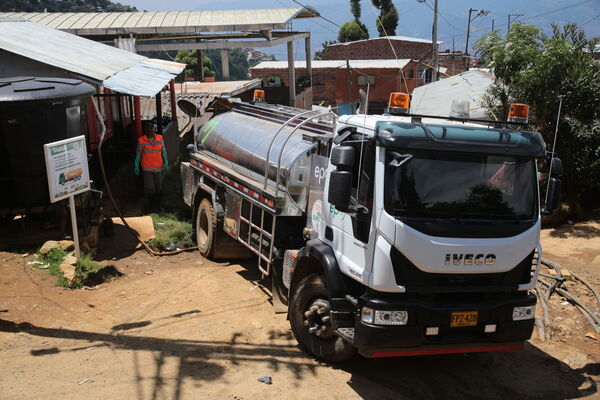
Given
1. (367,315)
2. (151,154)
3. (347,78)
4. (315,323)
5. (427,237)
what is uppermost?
(347,78)

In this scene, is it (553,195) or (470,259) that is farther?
(553,195)

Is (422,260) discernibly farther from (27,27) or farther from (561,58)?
(27,27)

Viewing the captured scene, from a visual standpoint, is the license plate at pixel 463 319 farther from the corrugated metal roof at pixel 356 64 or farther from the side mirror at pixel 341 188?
the corrugated metal roof at pixel 356 64

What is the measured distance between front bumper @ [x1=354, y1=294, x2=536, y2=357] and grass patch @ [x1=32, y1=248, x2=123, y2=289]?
13.9 ft

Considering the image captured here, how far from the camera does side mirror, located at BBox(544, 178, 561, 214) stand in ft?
17.4

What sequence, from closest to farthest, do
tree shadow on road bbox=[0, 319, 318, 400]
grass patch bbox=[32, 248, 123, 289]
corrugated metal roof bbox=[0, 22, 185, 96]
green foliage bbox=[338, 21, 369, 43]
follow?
1. tree shadow on road bbox=[0, 319, 318, 400]
2. grass patch bbox=[32, 248, 123, 289]
3. corrugated metal roof bbox=[0, 22, 185, 96]
4. green foliage bbox=[338, 21, 369, 43]

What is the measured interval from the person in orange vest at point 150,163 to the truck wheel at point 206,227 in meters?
2.15

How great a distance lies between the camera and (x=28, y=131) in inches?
313

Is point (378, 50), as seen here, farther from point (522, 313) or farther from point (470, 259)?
point (470, 259)

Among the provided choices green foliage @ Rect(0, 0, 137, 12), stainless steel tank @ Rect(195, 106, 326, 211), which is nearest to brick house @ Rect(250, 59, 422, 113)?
stainless steel tank @ Rect(195, 106, 326, 211)

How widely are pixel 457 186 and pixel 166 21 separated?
50.8ft

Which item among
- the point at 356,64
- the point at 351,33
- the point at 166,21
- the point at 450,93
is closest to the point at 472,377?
the point at 450,93

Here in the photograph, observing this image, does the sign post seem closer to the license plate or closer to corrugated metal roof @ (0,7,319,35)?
the license plate

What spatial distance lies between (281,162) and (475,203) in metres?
2.74
